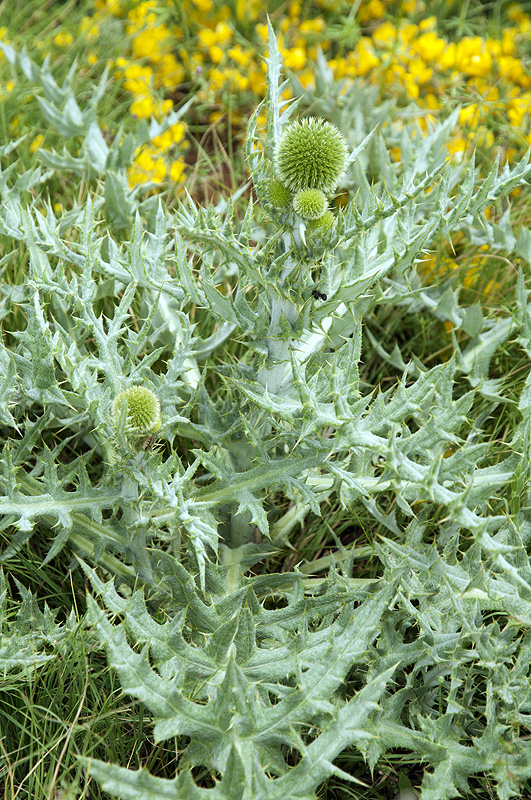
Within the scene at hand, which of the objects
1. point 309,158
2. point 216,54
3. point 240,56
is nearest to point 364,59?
point 240,56

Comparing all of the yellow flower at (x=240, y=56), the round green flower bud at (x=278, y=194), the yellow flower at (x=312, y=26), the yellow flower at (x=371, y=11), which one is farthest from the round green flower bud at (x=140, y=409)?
the yellow flower at (x=371, y=11)

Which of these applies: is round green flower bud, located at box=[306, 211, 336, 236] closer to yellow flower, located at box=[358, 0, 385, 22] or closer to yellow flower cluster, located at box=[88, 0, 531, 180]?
yellow flower cluster, located at box=[88, 0, 531, 180]

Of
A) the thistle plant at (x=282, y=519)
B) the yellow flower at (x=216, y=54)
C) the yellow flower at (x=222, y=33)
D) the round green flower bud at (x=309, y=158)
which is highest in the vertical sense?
the round green flower bud at (x=309, y=158)

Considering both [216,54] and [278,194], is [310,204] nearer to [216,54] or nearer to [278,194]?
[278,194]

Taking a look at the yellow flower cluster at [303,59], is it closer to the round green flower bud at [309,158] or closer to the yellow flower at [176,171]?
the yellow flower at [176,171]

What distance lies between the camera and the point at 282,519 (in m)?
2.42

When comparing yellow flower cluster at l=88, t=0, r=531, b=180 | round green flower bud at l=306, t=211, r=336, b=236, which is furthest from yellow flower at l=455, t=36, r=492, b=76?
round green flower bud at l=306, t=211, r=336, b=236

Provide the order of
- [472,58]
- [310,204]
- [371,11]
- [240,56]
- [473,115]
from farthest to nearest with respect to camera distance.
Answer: [371,11]
[240,56]
[472,58]
[473,115]
[310,204]

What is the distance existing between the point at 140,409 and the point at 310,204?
0.70m

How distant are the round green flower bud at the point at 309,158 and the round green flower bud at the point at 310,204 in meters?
0.05

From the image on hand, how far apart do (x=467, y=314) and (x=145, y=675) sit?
5.83ft

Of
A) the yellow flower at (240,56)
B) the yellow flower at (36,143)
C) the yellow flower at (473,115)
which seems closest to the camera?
the yellow flower at (36,143)

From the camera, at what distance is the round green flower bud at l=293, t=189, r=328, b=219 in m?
1.86

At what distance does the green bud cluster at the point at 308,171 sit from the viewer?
1871mm
